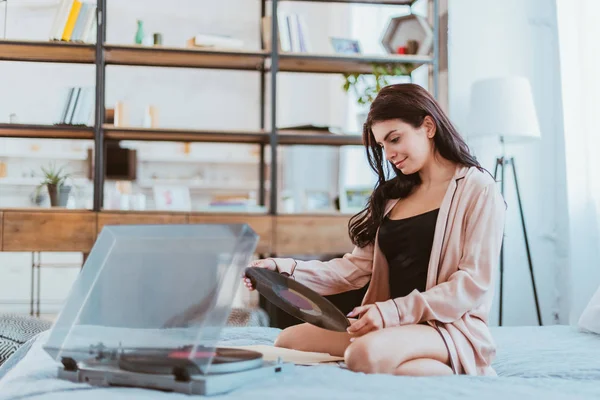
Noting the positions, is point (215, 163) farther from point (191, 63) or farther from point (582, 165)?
point (582, 165)

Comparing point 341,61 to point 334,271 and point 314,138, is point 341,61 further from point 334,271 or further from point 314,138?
point 334,271

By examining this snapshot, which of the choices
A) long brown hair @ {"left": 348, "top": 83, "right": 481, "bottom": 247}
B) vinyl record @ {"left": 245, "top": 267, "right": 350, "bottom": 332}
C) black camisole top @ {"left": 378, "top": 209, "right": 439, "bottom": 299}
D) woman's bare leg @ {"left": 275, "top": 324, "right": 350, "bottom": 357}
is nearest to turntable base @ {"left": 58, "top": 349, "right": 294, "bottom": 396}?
vinyl record @ {"left": 245, "top": 267, "right": 350, "bottom": 332}

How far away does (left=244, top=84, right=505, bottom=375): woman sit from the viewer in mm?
1589

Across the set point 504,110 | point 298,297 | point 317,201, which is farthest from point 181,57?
point 298,297

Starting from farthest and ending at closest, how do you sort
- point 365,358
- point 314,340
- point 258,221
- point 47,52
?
1. point 47,52
2. point 258,221
3. point 314,340
4. point 365,358

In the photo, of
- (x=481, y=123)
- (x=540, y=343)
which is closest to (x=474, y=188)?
(x=540, y=343)

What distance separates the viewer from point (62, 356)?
3.94 ft

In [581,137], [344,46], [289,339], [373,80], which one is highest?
[344,46]

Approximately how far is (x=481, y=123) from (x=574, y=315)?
3.35ft

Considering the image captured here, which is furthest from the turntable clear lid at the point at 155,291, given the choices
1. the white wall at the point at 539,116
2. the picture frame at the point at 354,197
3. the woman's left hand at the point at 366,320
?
the white wall at the point at 539,116

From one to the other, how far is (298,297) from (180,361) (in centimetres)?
49

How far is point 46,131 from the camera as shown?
378cm

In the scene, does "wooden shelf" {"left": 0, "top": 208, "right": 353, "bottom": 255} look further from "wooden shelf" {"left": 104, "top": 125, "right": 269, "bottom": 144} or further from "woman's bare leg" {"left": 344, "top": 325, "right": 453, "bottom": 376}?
"woman's bare leg" {"left": 344, "top": 325, "right": 453, "bottom": 376}

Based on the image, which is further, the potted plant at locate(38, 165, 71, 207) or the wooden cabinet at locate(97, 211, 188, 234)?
the potted plant at locate(38, 165, 71, 207)
